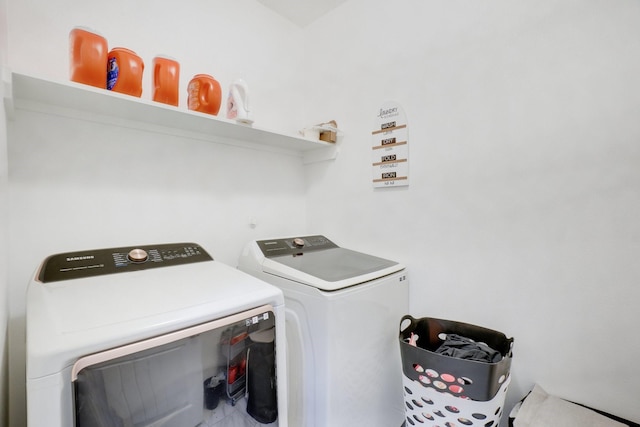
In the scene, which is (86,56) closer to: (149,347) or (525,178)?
(149,347)

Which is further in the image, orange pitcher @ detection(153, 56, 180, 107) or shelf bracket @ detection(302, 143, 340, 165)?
shelf bracket @ detection(302, 143, 340, 165)

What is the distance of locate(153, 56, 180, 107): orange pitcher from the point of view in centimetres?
122

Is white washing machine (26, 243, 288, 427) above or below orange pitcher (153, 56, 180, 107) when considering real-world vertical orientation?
below

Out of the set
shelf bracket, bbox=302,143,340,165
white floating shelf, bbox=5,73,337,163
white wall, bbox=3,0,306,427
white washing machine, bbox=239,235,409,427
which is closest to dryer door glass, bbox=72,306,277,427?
white washing machine, bbox=239,235,409,427

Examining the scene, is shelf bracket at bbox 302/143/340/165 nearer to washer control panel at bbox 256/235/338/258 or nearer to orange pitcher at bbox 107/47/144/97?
washer control panel at bbox 256/235/338/258

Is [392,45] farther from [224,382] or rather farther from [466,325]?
[224,382]

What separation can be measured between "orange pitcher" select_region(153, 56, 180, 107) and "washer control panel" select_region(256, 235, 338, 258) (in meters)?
0.87

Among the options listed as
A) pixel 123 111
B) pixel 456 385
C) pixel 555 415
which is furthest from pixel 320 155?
pixel 555 415

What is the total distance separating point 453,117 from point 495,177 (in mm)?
397

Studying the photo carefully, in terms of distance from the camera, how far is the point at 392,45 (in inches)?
67.4

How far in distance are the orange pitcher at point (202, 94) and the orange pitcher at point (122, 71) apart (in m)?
0.26

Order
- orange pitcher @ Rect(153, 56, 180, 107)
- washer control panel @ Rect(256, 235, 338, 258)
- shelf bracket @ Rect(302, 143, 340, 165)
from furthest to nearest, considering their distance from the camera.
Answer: shelf bracket @ Rect(302, 143, 340, 165) → washer control panel @ Rect(256, 235, 338, 258) → orange pitcher @ Rect(153, 56, 180, 107)

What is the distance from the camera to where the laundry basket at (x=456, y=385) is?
3.33 ft

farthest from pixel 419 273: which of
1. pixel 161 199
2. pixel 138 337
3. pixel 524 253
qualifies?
pixel 161 199
